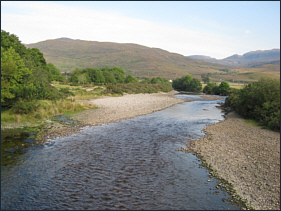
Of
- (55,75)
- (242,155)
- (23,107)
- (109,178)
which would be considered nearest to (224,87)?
(55,75)

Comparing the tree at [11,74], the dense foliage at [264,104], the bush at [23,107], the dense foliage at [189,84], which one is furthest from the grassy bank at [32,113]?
the dense foliage at [189,84]

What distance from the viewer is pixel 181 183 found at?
41.1 feet

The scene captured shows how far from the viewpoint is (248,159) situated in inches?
617

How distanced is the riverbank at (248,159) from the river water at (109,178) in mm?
1179

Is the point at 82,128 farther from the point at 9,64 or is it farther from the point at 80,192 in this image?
the point at 80,192

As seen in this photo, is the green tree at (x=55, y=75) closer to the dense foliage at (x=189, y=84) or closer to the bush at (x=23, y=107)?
the bush at (x=23, y=107)

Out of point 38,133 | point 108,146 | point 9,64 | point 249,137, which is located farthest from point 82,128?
point 249,137

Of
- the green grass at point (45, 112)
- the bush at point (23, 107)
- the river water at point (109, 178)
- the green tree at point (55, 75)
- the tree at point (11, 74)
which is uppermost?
the green tree at point (55, 75)

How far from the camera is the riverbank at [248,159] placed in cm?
1107

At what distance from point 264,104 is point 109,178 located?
985 inches

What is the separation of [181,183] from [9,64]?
77.8 feet

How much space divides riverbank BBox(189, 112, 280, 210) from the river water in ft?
3.87

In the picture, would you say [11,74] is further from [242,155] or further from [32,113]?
[242,155]

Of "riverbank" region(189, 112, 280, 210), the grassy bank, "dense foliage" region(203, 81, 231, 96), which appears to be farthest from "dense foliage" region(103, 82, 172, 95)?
"riverbank" region(189, 112, 280, 210)
